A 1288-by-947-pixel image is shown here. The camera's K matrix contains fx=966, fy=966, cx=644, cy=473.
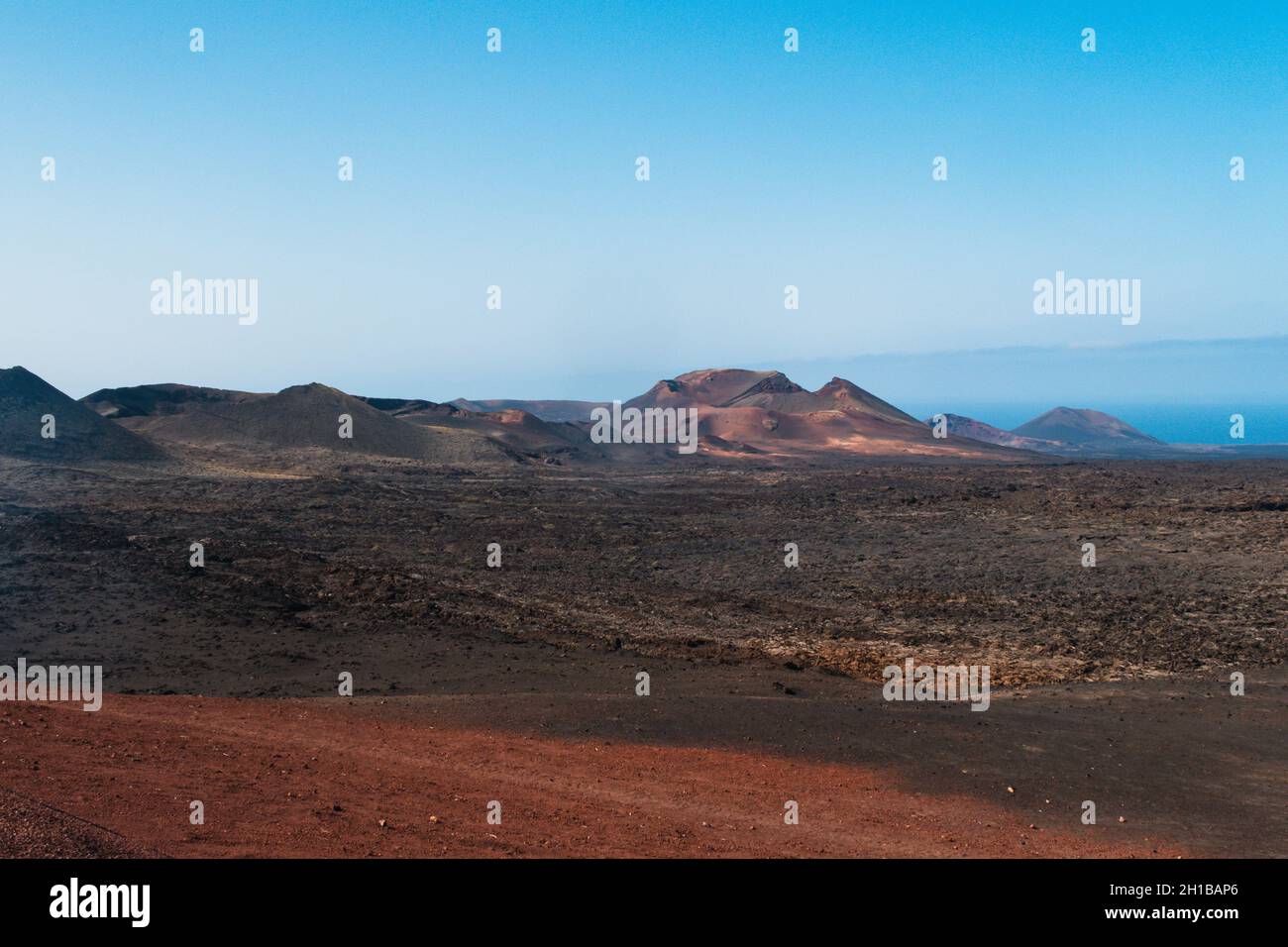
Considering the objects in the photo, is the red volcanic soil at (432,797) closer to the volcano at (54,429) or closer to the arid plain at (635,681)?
the arid plain at (635,681)

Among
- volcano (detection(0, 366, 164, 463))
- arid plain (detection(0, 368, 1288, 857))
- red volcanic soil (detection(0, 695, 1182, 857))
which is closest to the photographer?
red volcanic soil (detection(0, 695, 1182, 857))

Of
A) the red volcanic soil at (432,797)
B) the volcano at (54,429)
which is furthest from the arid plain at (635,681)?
the volcano at (54,429)

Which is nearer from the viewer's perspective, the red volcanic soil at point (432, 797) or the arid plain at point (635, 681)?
the red volcanic soil at point (432, 797)

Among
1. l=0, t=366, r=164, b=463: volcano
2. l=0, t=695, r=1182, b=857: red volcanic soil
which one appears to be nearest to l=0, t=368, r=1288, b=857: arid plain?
l=0, t=695, r=1182, b=857: red volcanic soil

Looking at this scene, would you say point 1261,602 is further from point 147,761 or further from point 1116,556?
point 147,761

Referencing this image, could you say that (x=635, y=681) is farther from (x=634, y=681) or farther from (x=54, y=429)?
(x=54, y=429)

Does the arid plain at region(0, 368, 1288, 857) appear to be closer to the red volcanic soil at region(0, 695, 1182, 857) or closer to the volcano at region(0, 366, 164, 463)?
the red volcanic soil at region(0, 695, 1182, 857)

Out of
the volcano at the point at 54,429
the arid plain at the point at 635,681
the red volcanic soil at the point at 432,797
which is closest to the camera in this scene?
the red volcanic soil at the point at 432,797
